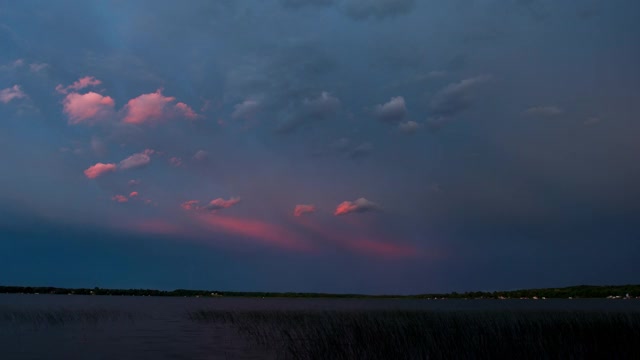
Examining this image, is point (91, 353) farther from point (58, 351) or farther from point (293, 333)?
point (293, 333)

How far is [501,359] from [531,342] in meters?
2.11

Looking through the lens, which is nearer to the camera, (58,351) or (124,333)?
(58,351)

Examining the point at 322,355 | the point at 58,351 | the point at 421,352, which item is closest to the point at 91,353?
the point at 58,351

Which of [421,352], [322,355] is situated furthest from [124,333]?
[421,352]

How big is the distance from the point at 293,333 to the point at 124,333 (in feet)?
27.7

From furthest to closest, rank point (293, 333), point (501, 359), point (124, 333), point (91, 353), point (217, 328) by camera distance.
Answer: point (217, 328) < point (124, 333) < point (293, 333) < point (91, 353) < point (501, 359)

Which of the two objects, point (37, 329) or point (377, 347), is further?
point (37, 329)

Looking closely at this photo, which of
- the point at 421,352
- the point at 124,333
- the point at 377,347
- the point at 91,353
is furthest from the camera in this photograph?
the point at 124,333

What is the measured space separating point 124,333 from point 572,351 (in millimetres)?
19823

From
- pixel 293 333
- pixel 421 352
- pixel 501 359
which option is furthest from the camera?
pixel 293 333

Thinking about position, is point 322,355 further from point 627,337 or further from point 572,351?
point 627,337

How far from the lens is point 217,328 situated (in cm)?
2844

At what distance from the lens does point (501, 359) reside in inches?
555

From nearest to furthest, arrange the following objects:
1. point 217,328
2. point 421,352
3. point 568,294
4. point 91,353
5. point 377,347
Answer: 1. point 421,352
2. point 377,347
3. point 91,353
4. point 217,328
5. point 568,294
